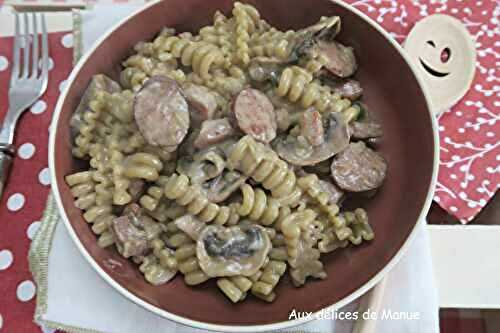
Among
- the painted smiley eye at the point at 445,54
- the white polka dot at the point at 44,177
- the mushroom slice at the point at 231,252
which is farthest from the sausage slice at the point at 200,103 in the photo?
the painted smiley eye at the point at 445,54

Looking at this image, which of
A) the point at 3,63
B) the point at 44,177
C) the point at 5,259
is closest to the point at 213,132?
the point at 44,177

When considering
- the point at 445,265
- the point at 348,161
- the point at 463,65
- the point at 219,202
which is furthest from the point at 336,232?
the point at 463,65

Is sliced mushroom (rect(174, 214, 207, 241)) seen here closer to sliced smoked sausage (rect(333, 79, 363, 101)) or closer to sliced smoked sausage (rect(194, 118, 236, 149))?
sliced smoked sausage (rect(194, 118, 236, 149))

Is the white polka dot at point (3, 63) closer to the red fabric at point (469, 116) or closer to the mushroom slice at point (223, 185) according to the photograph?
the mushroom slice at point (223, 185)

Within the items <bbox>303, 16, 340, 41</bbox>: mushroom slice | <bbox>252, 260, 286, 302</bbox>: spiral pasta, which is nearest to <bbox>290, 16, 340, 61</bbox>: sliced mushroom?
<bbox>303, 16, 340, 41</bbox>: mushroom slice

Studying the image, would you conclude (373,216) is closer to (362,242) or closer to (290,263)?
(362,242)

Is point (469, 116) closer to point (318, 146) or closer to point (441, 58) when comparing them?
point (441, 58)
